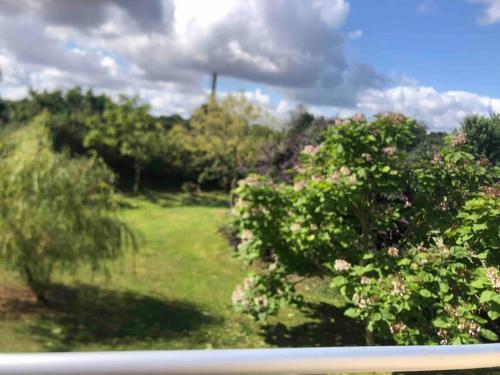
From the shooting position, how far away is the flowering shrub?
2.81 meters

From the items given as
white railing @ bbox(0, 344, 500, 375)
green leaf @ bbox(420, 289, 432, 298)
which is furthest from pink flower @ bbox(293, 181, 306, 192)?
white railing @ bbox(0, 344, 500, 375)

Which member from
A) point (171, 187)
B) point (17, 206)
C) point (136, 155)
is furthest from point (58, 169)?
point (171, 187)

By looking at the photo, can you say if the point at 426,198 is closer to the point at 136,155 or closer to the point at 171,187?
the point at 136,155

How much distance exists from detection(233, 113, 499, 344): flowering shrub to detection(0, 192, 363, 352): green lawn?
90 centimetres

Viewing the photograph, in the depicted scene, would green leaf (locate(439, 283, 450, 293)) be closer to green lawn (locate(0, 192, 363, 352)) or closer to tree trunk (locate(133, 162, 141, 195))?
green lawn (locate(0, 192, 363, 352))

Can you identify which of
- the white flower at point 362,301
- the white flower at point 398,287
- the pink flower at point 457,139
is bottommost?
the white flower at point 362,301

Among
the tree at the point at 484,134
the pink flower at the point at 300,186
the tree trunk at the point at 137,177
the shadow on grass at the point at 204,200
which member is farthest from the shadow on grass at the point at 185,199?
the tree at the point at 484,134

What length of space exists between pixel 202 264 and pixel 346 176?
5.81 m

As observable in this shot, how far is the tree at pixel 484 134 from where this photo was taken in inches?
113

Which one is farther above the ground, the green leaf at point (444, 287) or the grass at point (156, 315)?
the green leaf at point (444, 287)

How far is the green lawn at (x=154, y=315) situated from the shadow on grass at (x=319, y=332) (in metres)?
0.01

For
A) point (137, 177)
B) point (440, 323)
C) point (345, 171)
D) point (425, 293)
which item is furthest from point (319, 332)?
point (137, 177)

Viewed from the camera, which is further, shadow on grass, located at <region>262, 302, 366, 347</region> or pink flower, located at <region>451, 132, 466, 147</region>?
shadow on grass, located at <region>262, 302, 366, 347</region>

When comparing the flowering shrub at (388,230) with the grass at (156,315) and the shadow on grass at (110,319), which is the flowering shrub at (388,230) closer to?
the grass at (156,315)
